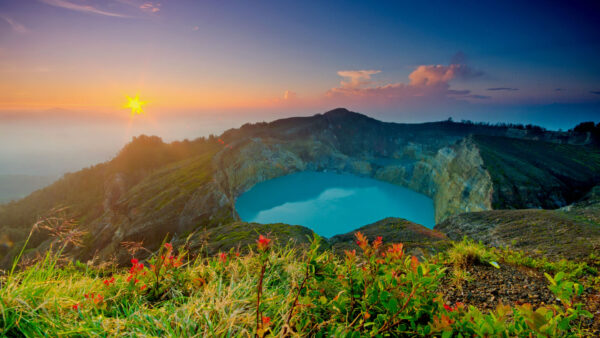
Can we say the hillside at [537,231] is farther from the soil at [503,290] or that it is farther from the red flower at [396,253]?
the red flower at [396,253]

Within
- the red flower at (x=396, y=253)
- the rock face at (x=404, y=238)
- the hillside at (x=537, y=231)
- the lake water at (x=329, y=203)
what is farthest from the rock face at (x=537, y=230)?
the lake water at (x=329, y=203)

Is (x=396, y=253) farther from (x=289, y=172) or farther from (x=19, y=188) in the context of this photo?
(x=19, y=188)

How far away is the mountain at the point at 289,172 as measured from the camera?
700 inches

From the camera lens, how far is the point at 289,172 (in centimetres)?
4731

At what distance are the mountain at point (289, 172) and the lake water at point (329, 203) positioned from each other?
7.35 ft

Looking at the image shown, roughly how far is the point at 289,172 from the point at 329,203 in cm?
1441

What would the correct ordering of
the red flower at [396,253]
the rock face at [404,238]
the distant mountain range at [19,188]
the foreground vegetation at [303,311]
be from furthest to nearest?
the distant mountain range at [19,188]
the rock face at [404,238]
the red flower at [396,253]
the foreground vegetation at [303,311]

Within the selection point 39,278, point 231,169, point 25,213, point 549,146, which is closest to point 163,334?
point 39,278

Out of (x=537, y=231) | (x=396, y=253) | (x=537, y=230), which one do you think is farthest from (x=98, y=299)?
(x=537, y=230)

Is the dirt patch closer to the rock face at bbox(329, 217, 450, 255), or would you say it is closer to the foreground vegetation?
the foreground vegetation

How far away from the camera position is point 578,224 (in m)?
7.21

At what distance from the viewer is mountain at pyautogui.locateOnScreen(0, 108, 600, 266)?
58.3 feet

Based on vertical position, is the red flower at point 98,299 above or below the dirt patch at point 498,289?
above

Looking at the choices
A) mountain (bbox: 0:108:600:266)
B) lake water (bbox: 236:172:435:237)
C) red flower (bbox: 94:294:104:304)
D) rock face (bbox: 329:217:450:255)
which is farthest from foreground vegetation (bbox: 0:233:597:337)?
lake water (bbox: 236:172:435:237)
